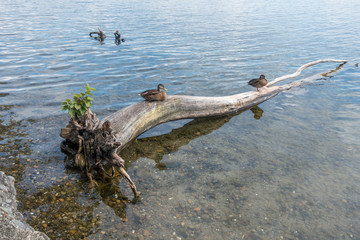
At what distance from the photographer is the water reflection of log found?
29.2 feet

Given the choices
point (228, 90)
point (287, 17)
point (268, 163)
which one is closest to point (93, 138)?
point (268, 163)

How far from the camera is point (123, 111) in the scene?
902 cm

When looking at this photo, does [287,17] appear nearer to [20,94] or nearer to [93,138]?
[20,94]

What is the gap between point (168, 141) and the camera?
9891 millimetres

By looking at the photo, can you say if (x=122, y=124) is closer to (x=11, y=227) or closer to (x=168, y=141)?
(x=168, y=141)

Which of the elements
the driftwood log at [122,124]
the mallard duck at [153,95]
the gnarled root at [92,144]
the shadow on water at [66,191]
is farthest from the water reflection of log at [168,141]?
the mallard duck at [153,95]

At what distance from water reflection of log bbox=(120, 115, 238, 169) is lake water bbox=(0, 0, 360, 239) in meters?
0.05

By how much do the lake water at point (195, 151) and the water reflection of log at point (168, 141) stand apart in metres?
0.05

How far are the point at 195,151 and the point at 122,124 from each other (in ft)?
7.88

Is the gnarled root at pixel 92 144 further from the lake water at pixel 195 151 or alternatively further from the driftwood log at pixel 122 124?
the lake water at pixel 195 151

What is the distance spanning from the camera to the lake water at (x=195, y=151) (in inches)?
253

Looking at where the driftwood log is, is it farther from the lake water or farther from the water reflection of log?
the lake water

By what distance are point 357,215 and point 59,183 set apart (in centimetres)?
700

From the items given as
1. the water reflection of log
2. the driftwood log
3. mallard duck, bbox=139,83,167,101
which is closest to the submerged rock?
the driftwood log
